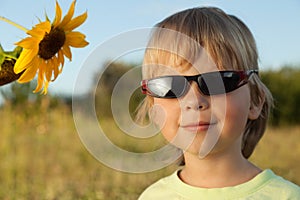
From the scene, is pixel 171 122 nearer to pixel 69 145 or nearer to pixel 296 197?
pixel 296 197

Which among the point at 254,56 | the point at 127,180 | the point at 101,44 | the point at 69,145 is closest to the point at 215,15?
the point at 254,56

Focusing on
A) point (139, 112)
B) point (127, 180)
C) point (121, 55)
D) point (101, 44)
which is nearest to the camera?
A: point (101, 44)

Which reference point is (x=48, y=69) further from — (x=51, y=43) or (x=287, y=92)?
(x=287, y=92)

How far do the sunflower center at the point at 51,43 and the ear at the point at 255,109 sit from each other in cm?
63

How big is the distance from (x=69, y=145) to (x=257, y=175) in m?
3.57

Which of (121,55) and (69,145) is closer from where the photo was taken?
(121,55)

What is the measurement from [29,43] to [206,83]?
0.52 meters

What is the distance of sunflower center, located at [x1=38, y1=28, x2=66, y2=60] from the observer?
1.14 metres

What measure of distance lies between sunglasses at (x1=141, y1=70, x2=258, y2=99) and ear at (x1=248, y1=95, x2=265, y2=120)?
10cm

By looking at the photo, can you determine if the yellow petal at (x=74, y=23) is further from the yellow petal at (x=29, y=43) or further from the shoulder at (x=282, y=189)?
the shoulder at (x=282, y=189)

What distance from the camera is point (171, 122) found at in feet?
5.08

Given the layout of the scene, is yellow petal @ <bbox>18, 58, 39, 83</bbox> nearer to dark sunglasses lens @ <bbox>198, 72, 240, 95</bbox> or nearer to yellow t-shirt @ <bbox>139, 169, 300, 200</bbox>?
dark sunglasses lens @ <bbox>198, 72, 240, 95</bbox>

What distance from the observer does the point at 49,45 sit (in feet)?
3.79

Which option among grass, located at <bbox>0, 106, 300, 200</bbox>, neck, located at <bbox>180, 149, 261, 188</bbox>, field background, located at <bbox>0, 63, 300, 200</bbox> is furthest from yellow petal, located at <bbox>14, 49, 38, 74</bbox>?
grass, located at <bbox>0, 106, 300, 200</bbox>
